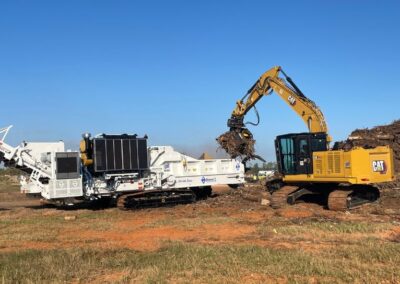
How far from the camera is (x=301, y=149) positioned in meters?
18.2

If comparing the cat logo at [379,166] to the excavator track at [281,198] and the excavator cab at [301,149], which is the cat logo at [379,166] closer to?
the excavator cab at [301,149]

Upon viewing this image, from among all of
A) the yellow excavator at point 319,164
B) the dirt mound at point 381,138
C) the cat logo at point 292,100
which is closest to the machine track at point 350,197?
the yellow excavator at point 319,164

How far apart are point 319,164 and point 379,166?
199 centimetres

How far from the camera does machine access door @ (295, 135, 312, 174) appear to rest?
705 inches

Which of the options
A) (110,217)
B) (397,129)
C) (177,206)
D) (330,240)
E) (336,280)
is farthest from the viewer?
(397,129)

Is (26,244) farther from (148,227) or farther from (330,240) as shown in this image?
(330,240)

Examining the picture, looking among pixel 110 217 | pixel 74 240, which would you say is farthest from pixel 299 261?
pixel 110 217

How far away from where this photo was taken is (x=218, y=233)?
12133mm

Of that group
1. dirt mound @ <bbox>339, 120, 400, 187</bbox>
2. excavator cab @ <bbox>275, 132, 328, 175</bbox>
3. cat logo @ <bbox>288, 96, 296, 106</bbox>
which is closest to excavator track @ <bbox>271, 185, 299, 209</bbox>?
excavator cab @ <bbox>275, 132, 328, 175</bbox>

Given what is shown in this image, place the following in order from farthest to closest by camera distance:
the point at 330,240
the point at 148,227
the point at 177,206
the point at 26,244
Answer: the point at 177,206 → the point at 148,227 → the point at 26,244 → the point at 330,240

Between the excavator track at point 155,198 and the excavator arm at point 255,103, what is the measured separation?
135 inches

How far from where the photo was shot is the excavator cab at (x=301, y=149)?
17969mm

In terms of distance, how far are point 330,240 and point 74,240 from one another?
230 inches

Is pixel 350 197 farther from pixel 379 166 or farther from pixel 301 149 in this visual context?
pixel 301 149
